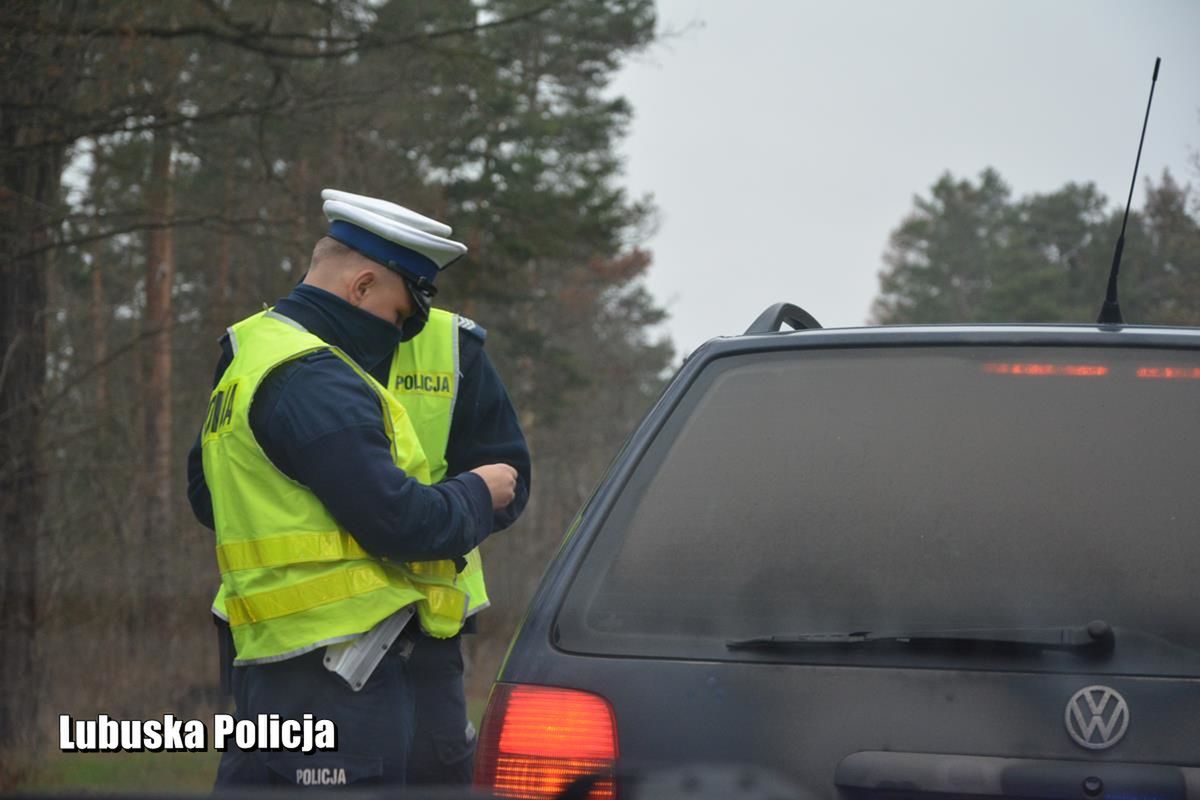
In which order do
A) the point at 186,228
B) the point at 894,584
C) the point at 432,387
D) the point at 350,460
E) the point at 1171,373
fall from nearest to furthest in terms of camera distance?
the point at 894,584
the point at 1171,373
the point at 350,460
the point at 432,387
the point at 186,228

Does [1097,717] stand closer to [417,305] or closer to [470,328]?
[417,305]

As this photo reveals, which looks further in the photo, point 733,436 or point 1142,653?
point 733,436

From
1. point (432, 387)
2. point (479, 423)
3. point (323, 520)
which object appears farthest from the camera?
point (479, 423)

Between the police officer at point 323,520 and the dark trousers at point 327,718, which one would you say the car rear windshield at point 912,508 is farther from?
the dark trousers at point 327,718

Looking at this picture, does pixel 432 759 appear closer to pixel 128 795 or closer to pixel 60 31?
pixel 128 795

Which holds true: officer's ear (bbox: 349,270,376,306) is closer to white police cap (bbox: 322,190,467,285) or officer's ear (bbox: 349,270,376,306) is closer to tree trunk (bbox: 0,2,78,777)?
white police cap (bbox: 322,190,467,285)

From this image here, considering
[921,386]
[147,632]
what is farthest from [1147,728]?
[147,632]

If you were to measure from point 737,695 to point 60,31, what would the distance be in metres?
7.54

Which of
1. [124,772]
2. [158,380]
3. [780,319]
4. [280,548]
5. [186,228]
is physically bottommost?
[124,772]

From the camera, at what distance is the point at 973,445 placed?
108 inches

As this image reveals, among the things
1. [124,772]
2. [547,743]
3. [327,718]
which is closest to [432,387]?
[327,718]

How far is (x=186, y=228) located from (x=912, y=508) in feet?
32.7

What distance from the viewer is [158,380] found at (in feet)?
74.4

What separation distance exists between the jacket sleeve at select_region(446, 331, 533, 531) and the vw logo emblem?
75.6 inches
